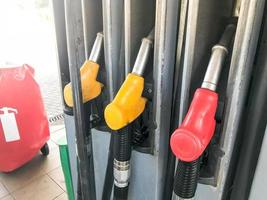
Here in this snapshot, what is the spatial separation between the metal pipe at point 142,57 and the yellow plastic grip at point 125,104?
17 mm

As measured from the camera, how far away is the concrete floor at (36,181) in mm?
1473

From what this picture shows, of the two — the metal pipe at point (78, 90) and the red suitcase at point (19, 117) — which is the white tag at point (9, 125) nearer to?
the red suitcase at point (19, 117)

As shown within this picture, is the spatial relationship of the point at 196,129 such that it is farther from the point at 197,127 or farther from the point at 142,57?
the point at 142,57

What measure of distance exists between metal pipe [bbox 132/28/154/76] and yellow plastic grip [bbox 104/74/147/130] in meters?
0.02

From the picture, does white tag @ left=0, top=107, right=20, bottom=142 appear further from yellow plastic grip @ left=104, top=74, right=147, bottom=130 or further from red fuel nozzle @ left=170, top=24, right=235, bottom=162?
red fuel nozzle @ left=170, top=24, right=235, bottom=162

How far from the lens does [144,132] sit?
569 mm

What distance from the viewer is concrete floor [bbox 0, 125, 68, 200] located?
4.83 feet

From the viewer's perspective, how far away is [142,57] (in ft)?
1.58

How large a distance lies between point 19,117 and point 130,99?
120 cm

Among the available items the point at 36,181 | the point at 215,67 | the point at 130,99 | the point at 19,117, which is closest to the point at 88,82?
the point at 130,99

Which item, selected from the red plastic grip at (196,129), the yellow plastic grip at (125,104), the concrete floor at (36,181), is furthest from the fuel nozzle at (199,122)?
the concrete floor at (36,181)

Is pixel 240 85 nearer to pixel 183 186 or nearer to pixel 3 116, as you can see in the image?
pixel 183 186

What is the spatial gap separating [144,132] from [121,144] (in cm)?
6

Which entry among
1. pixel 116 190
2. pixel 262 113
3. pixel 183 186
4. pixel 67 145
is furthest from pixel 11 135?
pixel 262 113
